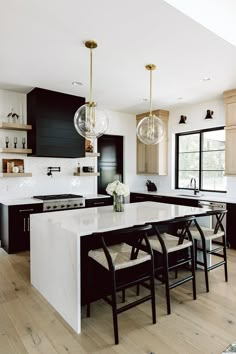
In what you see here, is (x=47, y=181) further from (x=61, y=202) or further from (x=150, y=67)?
(x=150, y=67)

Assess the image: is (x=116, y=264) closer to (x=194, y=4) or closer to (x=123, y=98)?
(x=194, y=4)

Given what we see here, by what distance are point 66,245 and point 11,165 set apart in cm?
280

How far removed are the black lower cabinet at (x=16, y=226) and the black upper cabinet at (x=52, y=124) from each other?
99cm

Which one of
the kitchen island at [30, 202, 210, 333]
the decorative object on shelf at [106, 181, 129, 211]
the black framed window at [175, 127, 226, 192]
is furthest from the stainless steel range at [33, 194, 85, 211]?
the black framed window at [175, 127, 226, 192]

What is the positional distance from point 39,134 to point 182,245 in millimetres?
3103

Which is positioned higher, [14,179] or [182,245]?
[14,179]

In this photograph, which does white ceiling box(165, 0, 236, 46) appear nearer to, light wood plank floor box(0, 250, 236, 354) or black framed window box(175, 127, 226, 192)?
black framed window box(175, 127, 226, 192)

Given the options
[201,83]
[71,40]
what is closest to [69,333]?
[71,40]

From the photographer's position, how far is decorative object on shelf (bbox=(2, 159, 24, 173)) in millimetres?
4508

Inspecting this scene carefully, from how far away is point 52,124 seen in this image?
461 centimetres

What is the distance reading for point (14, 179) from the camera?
4.67 meters

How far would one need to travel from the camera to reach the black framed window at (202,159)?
5.19 m

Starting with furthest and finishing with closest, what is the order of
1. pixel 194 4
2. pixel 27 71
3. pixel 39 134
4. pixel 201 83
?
1. pixel 39 134
2. pixel 201 83
3. pixel 27 71
4. pixel 194 4

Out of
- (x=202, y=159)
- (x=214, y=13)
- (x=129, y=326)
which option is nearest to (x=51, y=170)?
(x=202, y=159)
